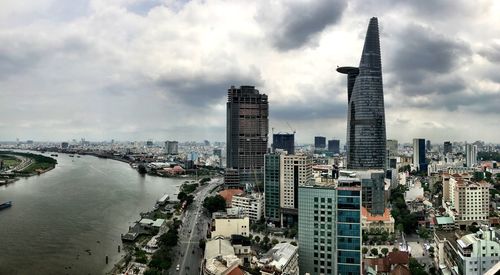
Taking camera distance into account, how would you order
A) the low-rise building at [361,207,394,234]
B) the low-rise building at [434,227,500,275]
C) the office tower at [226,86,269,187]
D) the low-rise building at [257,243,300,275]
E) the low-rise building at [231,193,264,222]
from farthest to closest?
the office tower at [226,86,269,187], the low-rise building at [231,193,264,222], the low-rise building at [361,207,394,234], the low-rise building at [434,227,500,275], the low-rise building at [257,243,300,275]

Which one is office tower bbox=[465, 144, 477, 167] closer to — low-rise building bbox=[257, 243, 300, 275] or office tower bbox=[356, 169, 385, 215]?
office tower bbox=[356, 169, 385, 215]

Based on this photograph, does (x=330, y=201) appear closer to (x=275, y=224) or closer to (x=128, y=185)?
(x=275, y=224)

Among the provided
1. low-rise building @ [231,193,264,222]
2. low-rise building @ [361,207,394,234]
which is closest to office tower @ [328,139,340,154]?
low-rise building @ [231,193,264,222]

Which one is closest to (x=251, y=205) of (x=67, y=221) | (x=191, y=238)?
(x=191, y=238)

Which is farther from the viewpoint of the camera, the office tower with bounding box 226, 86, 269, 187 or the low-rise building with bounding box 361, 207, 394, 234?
the office tower with bounding box 226, 86, 269, 187

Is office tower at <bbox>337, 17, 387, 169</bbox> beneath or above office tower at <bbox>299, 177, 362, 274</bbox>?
above

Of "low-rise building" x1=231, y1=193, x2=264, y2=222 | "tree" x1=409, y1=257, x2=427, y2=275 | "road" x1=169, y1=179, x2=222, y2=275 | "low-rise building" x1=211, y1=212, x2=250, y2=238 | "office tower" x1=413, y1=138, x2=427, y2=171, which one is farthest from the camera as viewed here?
"office tower" x1=413, y1=138, x2=427, y2=171

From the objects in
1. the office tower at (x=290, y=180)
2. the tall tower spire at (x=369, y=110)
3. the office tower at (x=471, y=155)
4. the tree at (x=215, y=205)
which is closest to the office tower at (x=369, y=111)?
the tall tower spire at (x=369, y=110)

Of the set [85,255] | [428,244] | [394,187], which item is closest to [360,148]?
[394,187]
